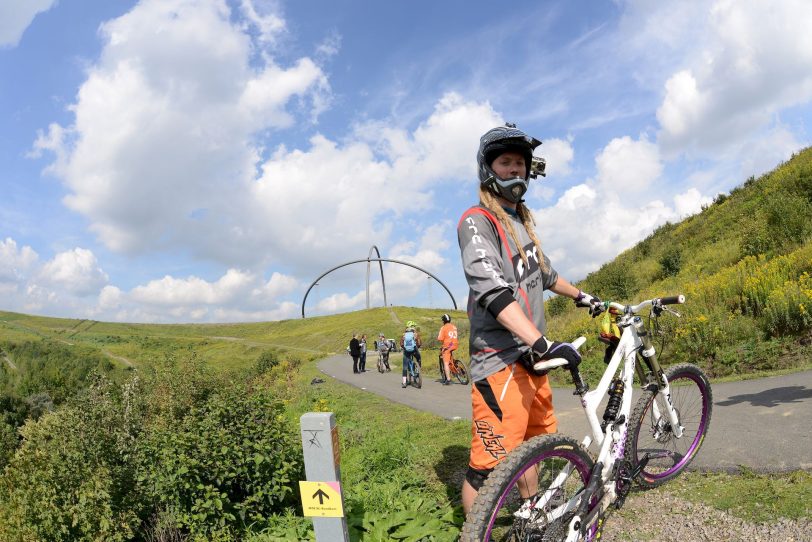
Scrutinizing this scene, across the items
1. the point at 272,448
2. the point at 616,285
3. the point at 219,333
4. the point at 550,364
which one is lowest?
the point at 272,448

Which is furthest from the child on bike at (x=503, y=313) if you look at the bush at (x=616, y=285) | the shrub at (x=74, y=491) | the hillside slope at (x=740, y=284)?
the bush at (x=616, y=285)

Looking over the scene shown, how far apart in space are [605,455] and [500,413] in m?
0.76

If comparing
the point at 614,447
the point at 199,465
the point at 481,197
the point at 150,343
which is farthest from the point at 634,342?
the point at 150,343

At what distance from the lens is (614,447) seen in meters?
3.04

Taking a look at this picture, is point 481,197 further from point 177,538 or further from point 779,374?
point 779,374

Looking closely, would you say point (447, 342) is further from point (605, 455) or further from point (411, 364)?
point (605, 455)

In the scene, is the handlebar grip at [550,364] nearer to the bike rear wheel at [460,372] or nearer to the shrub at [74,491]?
the shrub at [74,491]

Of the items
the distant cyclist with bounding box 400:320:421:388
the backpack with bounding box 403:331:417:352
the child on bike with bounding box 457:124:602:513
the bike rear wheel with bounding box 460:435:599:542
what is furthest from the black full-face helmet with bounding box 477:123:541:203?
the backpack with bounding box 403:331:417:352

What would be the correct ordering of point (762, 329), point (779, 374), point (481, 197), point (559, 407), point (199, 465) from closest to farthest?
point (481, 197)
point (199, 465)
point (779, 374)
point (559, 407)
point (762, 329)

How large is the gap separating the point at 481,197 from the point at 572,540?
6.24ft

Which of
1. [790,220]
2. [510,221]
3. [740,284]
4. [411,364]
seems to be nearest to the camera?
[510,221]

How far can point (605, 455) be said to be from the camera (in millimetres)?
2932

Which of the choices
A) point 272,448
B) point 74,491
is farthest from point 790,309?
point 74,491

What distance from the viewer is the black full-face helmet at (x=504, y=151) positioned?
2875mm
